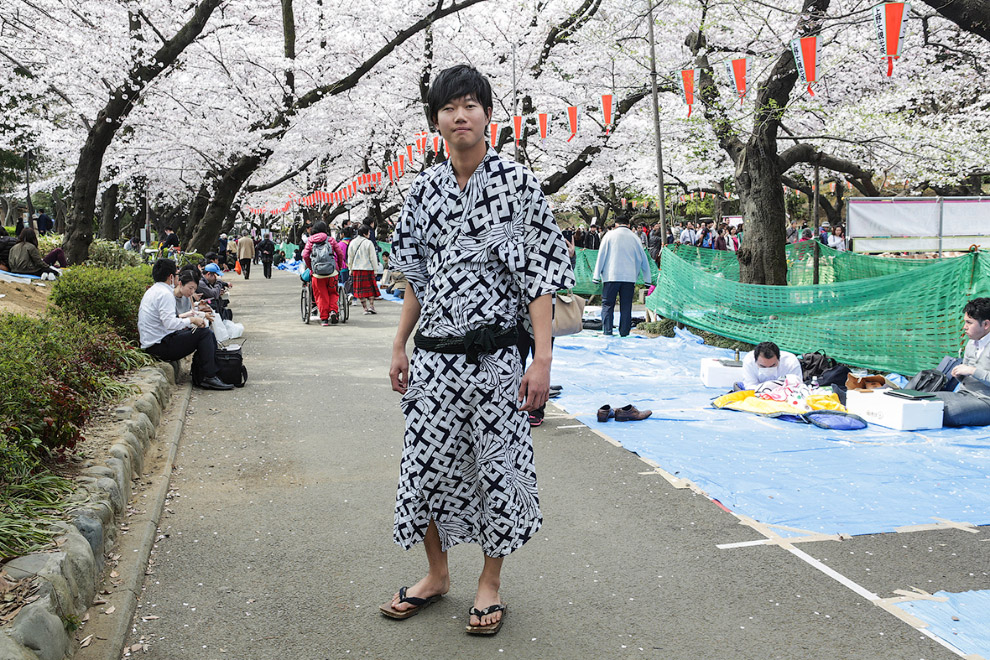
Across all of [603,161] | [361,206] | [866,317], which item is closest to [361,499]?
[866,317]

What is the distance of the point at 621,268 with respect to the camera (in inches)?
493

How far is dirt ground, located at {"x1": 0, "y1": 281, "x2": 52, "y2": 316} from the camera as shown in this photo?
10372 millimetres

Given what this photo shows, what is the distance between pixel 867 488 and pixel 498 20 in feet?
71.3

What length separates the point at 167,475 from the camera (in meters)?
5.36

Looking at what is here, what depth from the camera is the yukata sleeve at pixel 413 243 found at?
3.22 m

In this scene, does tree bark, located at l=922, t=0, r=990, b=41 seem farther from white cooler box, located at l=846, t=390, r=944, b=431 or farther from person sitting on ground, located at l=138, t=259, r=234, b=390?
person sitting on ground, located at l=138, t=259, r=234, b=390

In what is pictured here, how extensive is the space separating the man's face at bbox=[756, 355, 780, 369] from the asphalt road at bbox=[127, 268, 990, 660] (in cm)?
224

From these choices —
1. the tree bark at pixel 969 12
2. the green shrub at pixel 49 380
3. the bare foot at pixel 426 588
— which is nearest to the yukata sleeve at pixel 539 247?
the bare foot at pixel 426 588

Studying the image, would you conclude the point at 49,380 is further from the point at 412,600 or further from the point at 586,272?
the point at 586,272

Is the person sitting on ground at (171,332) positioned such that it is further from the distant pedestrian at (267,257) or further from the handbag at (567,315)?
the distant pedestrian at (267,257)

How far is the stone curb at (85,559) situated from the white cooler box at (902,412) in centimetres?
533

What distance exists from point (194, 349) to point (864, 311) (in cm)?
693

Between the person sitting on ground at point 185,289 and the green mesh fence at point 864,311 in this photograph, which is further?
the person sitting on ground at point 185,289

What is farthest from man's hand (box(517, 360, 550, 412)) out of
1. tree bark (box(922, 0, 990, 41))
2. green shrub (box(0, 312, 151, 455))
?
tree bark (box(922, 0, 990, 41))
